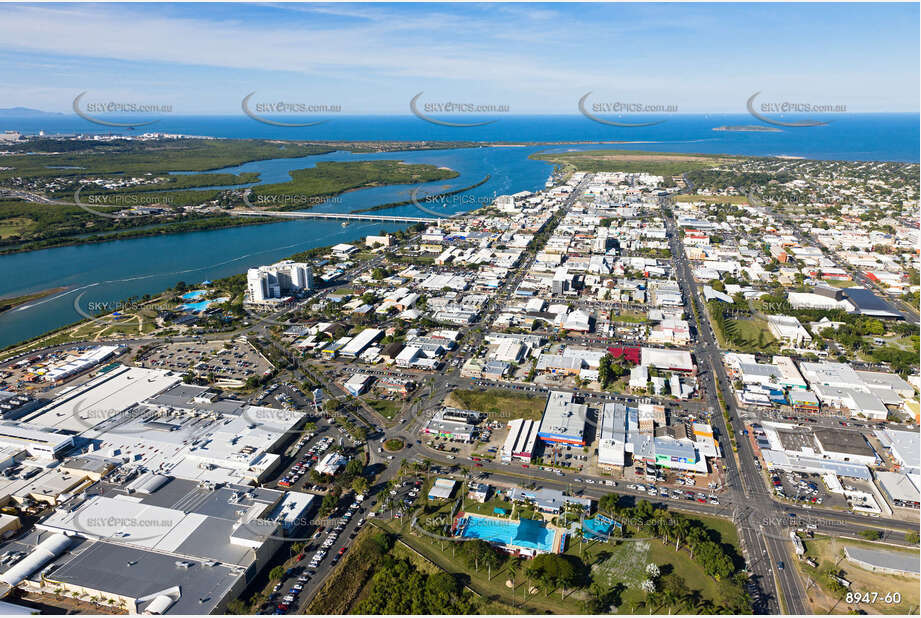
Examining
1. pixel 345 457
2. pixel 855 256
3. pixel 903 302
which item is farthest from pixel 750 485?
pixel 855 256

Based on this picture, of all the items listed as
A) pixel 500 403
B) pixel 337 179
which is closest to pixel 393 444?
pixel 500 403

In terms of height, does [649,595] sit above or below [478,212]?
below

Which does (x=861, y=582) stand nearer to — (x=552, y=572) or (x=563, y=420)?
(x=552, y=572)

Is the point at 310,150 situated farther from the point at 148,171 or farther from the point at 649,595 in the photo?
the point at 649,595

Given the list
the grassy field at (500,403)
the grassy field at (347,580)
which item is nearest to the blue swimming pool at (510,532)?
the grassy field at (347,580)

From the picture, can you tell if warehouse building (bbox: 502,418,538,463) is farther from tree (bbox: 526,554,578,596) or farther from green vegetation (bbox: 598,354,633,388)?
green vegetation (bbox: 598,354,633,388)

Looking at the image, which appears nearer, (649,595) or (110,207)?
(649,595)

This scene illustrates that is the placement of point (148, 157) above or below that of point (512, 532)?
above
